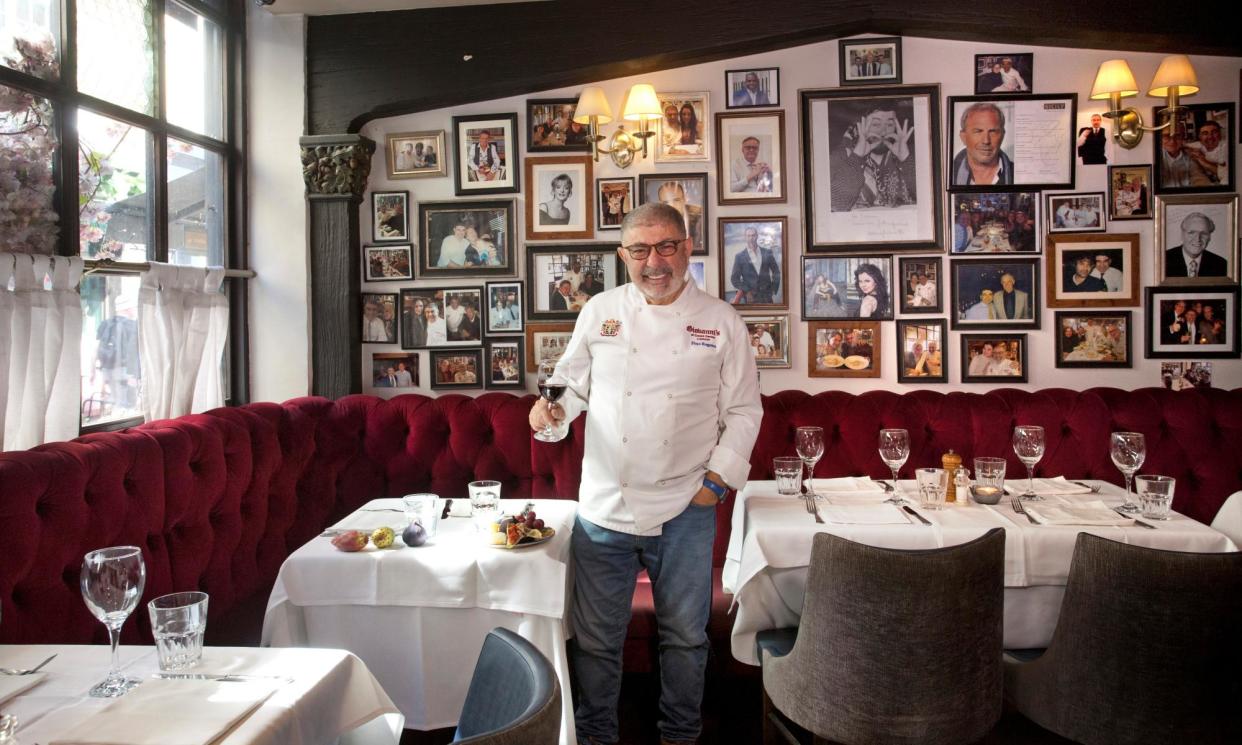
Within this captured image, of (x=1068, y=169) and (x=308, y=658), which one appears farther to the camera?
(x=1068, y=169)

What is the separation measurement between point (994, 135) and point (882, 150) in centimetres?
52

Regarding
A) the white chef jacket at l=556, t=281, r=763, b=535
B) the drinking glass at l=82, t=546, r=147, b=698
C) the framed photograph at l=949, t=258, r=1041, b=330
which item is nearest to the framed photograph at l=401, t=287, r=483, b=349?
the white chef jacket at l=556, t=281, r=763, b=535

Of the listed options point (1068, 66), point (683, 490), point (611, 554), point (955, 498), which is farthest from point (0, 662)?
point (1068, 66)

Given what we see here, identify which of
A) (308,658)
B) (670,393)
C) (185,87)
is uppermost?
(185,87)

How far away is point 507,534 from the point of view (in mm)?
2590

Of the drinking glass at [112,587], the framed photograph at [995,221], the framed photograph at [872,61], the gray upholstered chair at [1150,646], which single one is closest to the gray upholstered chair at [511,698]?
the drinking glass at [112,587]

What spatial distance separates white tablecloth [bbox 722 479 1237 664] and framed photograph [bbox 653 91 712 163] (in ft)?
6.51

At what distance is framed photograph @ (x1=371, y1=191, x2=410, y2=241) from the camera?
4.25 m

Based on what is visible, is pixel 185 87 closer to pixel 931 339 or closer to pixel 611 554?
pixel 611 554

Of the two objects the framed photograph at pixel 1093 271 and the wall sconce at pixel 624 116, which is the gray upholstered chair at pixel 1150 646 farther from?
the wall sconce at pixel 624 116

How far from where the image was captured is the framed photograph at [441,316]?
4.23 meters

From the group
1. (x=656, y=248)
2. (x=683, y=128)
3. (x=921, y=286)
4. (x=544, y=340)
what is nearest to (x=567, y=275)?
(x=544, y=340)

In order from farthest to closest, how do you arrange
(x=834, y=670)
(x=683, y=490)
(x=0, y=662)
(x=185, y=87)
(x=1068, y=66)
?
(x=1068, y=66) → (x=185, y=87) → (x=683, y=490) → (x=834, y=670) → (x=0, y=662)

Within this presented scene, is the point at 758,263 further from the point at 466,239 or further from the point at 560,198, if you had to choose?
the point at 466,239
